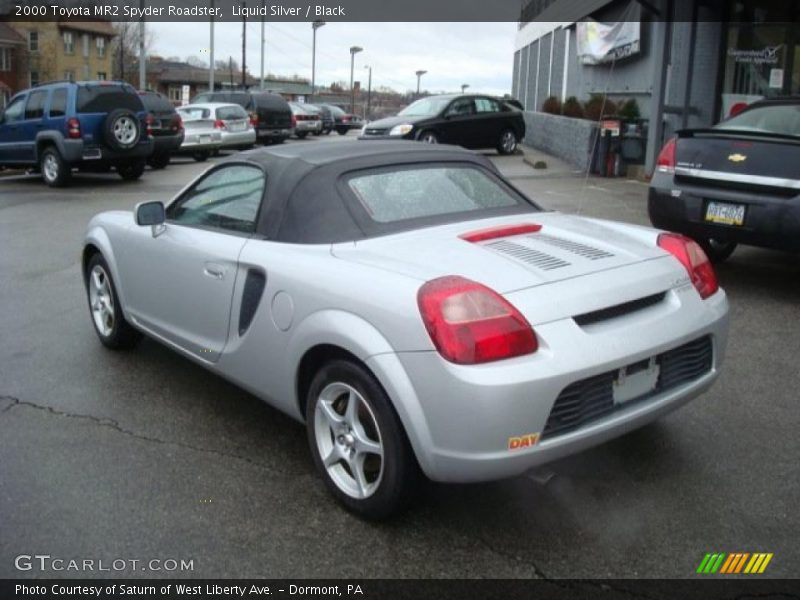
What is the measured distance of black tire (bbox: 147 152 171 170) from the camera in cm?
1942

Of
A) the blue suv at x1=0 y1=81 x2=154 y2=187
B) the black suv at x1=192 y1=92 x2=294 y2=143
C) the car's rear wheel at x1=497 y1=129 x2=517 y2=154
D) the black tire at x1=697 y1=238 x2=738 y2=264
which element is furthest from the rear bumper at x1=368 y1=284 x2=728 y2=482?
the black suv at x1=192 y1=92 x2=294 y2=143

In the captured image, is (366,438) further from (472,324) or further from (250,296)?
(250,296)

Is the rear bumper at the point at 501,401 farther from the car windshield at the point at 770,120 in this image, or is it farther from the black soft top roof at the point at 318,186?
the car windshield at the point at 770,120

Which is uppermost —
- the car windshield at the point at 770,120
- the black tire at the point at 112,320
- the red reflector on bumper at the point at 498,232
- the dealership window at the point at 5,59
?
the dealership window at the point at 5,59

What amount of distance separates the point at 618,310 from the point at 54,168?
14.5 metres

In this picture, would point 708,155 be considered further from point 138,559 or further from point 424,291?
point 138,559

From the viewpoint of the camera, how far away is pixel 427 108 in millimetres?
20766

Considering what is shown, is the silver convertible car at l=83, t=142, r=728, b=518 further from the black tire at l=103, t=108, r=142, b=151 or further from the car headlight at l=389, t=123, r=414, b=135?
the car headlight at l=389, t=123, r=414, b=135

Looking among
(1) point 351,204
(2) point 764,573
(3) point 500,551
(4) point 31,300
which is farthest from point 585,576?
(4) point 31,300

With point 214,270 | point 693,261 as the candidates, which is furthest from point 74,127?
point 693,261

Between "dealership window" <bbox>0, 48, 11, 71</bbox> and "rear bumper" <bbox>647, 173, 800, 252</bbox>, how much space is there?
212 ft

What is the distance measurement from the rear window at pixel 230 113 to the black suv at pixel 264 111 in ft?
6.07

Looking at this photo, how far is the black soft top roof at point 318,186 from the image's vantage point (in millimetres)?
3762

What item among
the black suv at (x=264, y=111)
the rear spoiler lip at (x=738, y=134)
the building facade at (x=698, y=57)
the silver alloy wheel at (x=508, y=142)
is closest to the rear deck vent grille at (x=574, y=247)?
the rear spoiler lip at (x=738, y=134)
